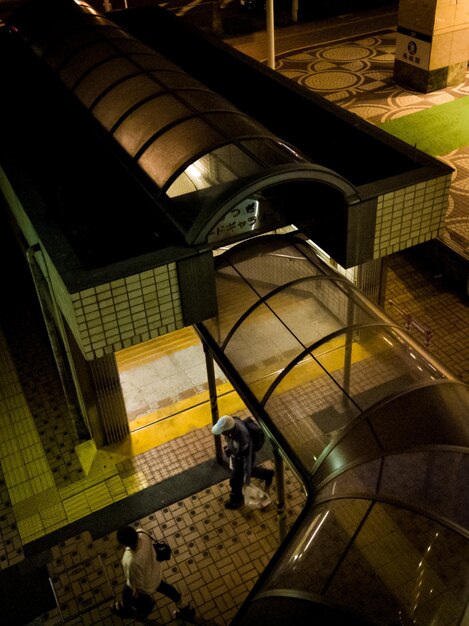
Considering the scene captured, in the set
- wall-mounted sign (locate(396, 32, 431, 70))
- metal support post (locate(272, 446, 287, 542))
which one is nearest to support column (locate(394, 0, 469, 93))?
wall-mounted sign (locate(396, 32, 431, 70))

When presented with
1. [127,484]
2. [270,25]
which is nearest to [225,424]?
[127,484]

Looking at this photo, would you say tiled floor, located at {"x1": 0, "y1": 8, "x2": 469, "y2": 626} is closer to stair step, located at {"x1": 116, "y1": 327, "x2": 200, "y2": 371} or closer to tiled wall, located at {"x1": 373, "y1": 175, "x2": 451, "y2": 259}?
stair step, located at {"x1": 116, "y1": 327, "x2": 200, "y2": 371}

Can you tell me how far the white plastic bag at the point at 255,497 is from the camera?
640cm

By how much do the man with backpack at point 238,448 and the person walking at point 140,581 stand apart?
110 centimetres

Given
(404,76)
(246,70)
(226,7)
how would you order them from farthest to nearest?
1. (226,7)
2. (404,76)
3. (246,70)

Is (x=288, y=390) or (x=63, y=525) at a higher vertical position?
(x=288, y=390)

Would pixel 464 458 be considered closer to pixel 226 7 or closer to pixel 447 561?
pixel 447 561

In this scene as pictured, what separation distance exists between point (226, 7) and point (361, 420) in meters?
17.3

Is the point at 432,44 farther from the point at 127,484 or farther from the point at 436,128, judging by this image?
the point at 127,484

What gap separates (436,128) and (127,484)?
8711 mm

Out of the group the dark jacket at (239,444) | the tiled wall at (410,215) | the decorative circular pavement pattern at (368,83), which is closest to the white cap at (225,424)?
the dark jacket at (239,444)

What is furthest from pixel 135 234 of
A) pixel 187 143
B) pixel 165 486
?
pixel 165 486

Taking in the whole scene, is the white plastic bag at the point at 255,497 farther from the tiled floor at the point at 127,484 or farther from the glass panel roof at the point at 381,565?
the glass panel roof at the point at 381,565

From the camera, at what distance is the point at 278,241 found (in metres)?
6.38
